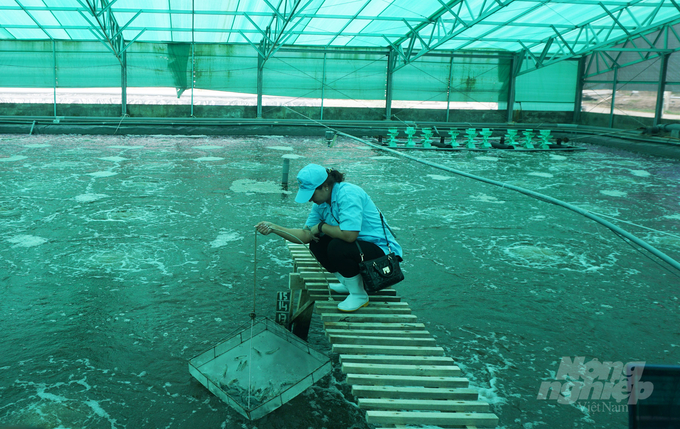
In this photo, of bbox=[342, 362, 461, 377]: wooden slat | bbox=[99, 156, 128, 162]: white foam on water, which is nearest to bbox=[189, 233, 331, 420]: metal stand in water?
bbox=[342, 362, 461, 377]: wooden slat

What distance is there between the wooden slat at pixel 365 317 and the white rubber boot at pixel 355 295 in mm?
75

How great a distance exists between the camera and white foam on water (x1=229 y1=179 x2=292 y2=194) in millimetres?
10844

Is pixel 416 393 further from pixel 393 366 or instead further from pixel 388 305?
pixel 388 305

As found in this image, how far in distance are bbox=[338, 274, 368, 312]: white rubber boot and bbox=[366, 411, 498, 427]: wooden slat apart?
1.21 meters

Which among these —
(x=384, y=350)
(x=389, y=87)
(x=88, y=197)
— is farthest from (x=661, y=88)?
(x=384, y=350)

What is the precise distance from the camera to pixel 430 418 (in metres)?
2.96

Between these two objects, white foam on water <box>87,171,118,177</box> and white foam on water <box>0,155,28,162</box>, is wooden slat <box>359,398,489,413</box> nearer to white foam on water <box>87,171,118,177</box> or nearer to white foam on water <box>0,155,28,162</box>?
white foam on water <box>87,171,118,177</box>

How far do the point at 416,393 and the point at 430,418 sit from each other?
0.75ft

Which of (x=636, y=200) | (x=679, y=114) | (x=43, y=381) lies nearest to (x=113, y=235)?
(x=43, y=381)

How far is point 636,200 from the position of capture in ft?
35.9

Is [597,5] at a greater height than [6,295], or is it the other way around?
[597,5]

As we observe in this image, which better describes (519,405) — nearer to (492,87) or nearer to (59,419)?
(59,419)

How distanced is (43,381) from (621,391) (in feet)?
13.9

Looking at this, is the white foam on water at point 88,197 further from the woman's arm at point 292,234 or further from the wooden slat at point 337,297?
the wooden slat at point 337,297
